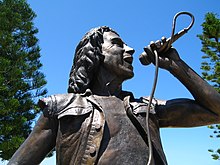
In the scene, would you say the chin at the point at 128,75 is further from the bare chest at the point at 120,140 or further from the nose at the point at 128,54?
the bare chest at the point at 120,140

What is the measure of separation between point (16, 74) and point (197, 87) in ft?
39.5

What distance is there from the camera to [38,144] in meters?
2.60

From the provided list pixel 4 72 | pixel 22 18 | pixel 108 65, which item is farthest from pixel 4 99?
pixel 108 65

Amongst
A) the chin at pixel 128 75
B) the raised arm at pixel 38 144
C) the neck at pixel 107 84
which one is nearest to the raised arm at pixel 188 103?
the chin at pixel 128 75

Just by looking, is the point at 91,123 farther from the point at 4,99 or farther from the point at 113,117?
the point at 4,99

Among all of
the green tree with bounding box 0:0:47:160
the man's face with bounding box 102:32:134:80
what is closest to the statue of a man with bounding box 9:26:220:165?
the man's face with bounding box 102:32:134:80

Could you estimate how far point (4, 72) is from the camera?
13891mm

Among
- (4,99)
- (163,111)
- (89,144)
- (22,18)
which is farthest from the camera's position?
(22,18)

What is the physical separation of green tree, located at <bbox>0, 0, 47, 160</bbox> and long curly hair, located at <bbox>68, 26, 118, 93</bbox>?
1075 centimetres

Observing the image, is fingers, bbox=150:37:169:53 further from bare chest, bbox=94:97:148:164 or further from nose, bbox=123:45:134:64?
bare chest, bbox=94:97:148:164

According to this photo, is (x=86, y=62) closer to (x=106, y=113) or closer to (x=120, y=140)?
(x=106, y=113)

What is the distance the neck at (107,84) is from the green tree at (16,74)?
35.4 ft

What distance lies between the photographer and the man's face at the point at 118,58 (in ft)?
9.20

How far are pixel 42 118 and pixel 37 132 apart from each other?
0.10 m
